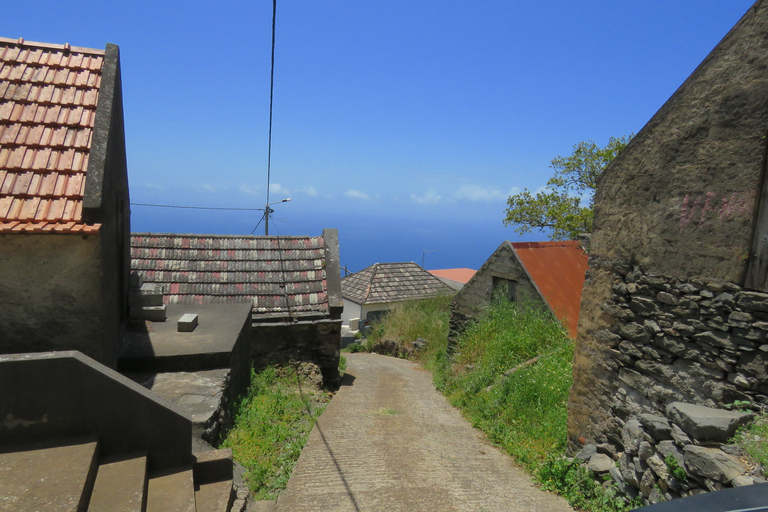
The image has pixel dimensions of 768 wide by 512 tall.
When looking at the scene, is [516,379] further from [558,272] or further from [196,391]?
[558,272]

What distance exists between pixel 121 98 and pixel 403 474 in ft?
22.5

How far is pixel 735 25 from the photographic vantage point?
4.60m

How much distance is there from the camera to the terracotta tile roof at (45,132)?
16.5 feet

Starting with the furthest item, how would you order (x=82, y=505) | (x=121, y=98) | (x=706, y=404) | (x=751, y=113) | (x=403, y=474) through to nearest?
(x=121, y=98)
(x=403, y=474)
(x=706, y=404)
(x=751, y=113)
(x=82, y=505)

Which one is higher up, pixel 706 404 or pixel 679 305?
pixel 679 305

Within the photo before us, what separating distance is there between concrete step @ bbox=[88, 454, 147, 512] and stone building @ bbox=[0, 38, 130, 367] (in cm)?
187

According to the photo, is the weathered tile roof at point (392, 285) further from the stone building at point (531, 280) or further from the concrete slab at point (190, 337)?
the concrete slab at point (190, 337)

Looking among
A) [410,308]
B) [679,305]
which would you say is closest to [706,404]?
[679,305]

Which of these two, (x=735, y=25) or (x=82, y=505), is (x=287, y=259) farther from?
(x=735, y=25)

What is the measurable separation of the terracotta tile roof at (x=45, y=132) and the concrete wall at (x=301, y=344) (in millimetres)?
5337

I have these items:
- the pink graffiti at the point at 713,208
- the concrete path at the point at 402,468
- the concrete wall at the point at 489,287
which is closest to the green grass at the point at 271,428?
the concrete path at the point at 402,468

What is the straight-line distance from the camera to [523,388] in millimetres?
8109

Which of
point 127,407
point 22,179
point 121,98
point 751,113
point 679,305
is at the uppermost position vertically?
point 121,98

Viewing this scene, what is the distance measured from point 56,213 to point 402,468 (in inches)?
188
